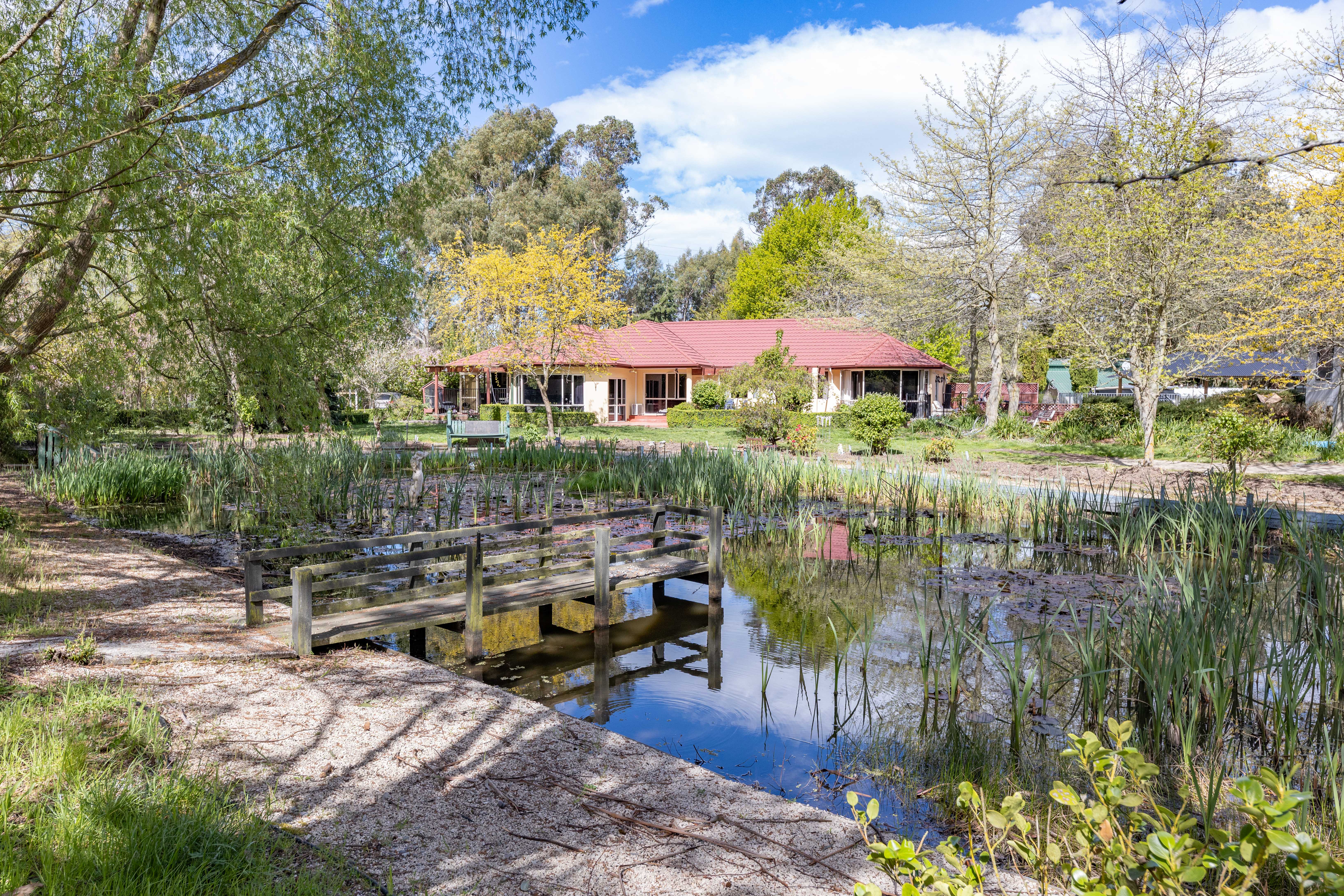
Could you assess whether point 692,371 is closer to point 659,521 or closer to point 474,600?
point 659,521

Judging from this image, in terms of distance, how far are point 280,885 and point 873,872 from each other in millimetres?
2143

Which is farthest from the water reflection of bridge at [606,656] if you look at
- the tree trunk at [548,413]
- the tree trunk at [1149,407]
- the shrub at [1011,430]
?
the shrub at [1011,430]

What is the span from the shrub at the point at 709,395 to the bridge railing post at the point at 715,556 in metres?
22.4

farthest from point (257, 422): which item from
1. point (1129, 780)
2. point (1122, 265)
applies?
point (1122, 265)

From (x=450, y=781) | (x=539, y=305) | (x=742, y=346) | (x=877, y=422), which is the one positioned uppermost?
(x=539, y=305)

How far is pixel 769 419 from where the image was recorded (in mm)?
20109

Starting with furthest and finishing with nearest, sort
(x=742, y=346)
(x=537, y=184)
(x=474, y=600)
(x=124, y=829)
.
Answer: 1. (x=537, y=184)
2. (x=742, y=346)
3. (x=474, y=600)
4. (x=124, y=829)

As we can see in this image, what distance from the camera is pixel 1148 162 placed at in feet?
52.6

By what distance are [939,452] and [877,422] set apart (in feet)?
7.30

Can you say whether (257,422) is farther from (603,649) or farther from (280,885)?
(280,885)

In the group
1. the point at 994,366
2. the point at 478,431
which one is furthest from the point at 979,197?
the point at 478,431

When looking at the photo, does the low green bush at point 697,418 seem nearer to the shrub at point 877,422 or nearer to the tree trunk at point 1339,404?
the shrub at point 877,422

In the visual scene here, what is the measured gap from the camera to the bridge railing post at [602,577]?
6.99 m

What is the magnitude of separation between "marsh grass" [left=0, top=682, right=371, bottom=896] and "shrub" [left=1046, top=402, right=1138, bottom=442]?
22942 millimetres
